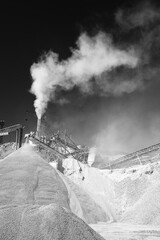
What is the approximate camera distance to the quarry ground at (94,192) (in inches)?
463

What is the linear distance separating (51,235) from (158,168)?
1417 cm

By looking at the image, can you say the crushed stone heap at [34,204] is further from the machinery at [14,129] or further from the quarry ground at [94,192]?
the machinery at [14,129]

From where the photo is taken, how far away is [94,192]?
18125 millimetres

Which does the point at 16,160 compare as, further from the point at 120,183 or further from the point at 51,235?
the point at 51,235

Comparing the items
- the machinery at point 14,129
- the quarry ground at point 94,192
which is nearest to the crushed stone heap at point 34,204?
the quarry ground at point 94,192

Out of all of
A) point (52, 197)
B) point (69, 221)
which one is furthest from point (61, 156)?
point (69, 221)

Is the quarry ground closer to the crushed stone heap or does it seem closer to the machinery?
the crushed stone heap

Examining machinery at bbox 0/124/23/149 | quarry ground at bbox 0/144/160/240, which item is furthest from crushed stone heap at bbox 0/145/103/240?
machinery at bbox 0/124/23/149

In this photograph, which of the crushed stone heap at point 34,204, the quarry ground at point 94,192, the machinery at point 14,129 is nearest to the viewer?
the crushed stone heap at point 34,204

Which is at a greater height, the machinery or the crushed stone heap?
the machinery

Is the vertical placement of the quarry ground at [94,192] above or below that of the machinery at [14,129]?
below

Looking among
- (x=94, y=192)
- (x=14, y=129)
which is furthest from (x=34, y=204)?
(x=14, y=129)

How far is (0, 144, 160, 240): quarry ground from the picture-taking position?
11766mm

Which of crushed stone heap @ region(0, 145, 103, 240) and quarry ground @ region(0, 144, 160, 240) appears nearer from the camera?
crushed stone heap @ region(0, 145, 103, 240)
